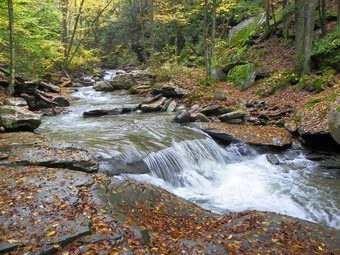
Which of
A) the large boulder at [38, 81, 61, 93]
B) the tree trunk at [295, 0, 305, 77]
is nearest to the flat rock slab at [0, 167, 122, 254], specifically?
the tree trunk at [295, 0, 305, 77]

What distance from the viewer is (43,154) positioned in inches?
256

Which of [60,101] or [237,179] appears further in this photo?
[60,101]

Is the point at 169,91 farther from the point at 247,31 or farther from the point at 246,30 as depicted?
the point at 246,30

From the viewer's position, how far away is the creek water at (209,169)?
272 inches

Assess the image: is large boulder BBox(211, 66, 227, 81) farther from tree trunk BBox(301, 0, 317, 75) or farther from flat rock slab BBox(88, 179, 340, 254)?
flat rock slab BBox(88, 179, 340, 254)

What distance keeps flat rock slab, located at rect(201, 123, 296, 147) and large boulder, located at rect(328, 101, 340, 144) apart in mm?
1858

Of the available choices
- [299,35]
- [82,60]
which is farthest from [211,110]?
[82,60]

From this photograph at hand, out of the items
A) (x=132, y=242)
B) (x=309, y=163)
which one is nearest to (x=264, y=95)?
(x=309, y=163)

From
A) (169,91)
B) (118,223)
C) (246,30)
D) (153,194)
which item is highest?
(246,30)

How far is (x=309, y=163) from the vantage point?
29.7 ft

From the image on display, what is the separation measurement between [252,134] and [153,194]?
652 cm

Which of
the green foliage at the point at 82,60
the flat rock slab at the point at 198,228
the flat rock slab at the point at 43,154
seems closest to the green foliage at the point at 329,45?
the flat rock slab at the point at 198,228

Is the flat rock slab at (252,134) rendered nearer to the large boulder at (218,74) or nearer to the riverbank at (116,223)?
the riverbank at (116,223)

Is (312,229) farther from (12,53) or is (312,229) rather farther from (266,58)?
(266,58)
